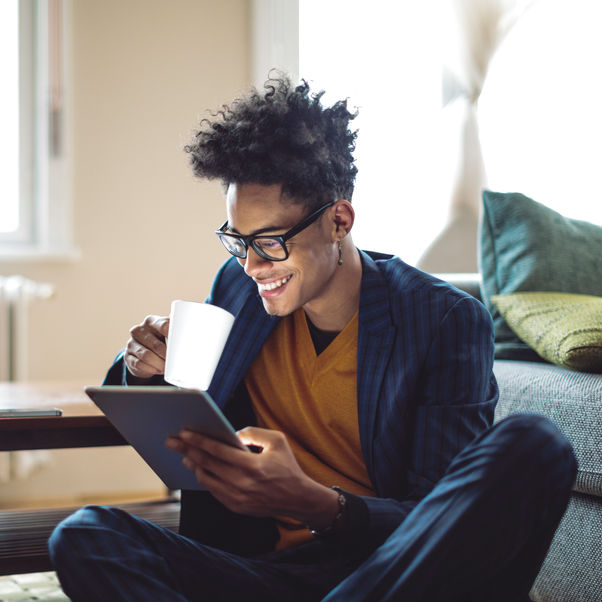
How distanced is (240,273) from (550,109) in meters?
2.32

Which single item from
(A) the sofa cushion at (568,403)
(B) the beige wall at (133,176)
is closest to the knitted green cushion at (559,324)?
(A) the sofa cushion at (568,403)

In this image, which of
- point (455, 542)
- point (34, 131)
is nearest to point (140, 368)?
point (455, 542)

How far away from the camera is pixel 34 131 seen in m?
2.76

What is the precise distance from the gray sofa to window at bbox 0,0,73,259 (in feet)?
6.11

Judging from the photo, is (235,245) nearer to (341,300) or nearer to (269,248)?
(269,248)

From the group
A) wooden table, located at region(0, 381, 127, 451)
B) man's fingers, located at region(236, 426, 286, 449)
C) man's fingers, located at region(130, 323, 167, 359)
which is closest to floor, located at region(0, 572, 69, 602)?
wooden table, located at region(0, 381, 127, 451)

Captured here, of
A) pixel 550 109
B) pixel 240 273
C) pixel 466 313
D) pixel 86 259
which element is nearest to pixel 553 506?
pixel 466 313

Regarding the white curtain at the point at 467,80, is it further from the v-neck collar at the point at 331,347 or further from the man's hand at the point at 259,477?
the man's hand at the point at 259,477

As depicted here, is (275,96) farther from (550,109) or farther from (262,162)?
(550,109)

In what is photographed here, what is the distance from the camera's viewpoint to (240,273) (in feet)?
4.57

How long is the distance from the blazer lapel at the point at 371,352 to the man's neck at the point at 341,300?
5 cm

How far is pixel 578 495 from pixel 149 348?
2.62 feet

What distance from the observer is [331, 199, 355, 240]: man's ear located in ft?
4.00

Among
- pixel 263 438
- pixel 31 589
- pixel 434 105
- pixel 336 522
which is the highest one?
pixel 434 105
